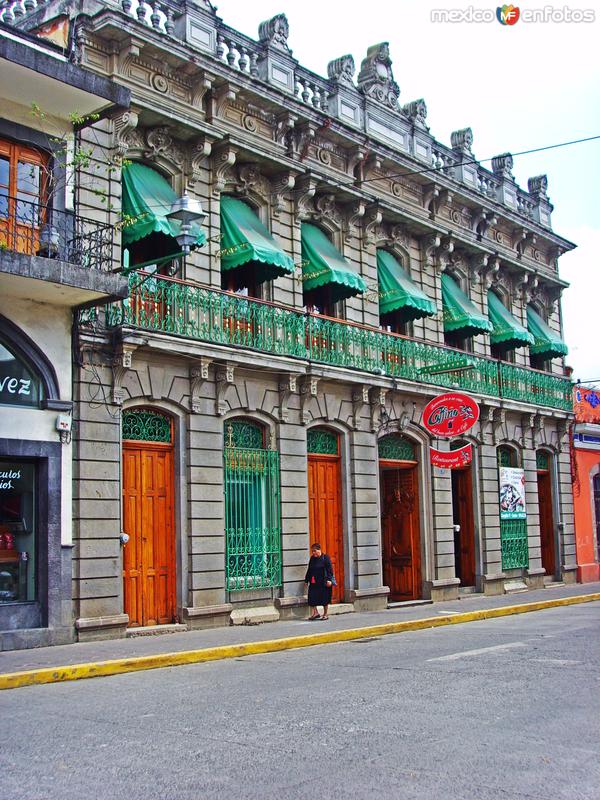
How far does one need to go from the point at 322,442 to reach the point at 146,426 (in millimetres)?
4683

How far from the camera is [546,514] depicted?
27953mm

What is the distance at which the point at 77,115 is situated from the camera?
14.3 m

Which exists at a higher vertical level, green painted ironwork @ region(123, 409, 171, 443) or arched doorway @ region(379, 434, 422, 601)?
green painted ironwork @ region(123, 409, 171, 443)

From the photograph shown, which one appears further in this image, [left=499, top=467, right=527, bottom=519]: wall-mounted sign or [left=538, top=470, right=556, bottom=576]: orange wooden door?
[left=538, top=470, right=556, bottom=576]: orange wooden door

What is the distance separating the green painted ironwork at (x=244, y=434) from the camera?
17.7m

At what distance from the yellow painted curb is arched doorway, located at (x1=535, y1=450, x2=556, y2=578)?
8373 millimetres

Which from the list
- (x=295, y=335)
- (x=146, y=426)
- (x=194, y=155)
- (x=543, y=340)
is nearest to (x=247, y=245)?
(x=194, y=155)

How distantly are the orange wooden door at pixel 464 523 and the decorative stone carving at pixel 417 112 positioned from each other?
8.67 m

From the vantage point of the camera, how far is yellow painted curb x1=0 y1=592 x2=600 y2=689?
36.1ft

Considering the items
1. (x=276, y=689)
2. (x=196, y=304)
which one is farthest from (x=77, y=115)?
(x=276, y=689)

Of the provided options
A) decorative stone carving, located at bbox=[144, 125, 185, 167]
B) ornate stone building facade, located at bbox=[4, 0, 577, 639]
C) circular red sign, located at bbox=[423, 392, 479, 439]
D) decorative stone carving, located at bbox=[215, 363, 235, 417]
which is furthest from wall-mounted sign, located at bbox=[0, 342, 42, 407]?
circular red sign, located at bbox=[423, 392, 479, 439]

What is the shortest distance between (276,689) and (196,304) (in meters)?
8.41

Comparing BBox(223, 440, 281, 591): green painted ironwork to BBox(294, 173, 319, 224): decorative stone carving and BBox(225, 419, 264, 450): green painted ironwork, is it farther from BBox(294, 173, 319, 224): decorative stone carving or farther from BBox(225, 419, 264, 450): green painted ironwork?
BBox(294, 173, 319, 224): decorative stone carving

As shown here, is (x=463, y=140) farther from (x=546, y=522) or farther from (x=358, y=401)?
(x=546, y=522)
